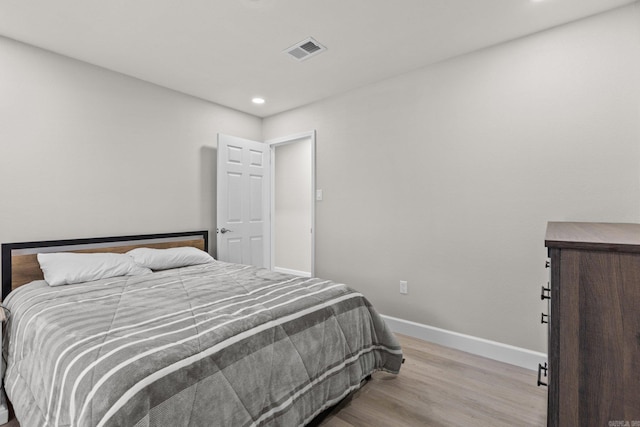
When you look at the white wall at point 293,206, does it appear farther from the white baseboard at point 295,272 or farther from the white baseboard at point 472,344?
the white baseboard at point 472,344

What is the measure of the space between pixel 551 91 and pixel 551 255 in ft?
6.30

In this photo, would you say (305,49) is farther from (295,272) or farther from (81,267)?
(295,272)

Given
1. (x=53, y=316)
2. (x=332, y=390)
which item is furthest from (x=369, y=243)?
(x=53, y=316)

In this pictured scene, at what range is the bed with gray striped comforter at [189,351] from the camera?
3.52 feet

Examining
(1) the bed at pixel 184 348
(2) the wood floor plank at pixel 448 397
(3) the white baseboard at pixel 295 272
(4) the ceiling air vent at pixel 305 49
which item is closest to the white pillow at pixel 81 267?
(1) the bed at pixel 184 348

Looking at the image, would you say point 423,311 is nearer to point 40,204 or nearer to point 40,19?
point 40,204

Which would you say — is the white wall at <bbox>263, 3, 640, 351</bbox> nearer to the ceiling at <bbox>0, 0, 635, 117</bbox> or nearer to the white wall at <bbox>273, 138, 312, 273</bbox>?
the ceiling at <bbox>0, 0, 635, 117</bbox>

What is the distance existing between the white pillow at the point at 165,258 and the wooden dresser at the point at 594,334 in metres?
2.84

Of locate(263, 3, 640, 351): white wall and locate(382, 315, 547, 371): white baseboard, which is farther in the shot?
locate(382, 315, 547, 371): white baseboard

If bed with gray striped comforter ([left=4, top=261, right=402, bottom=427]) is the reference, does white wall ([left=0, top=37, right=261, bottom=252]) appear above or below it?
above

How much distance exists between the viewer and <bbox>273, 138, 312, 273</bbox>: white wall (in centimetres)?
543

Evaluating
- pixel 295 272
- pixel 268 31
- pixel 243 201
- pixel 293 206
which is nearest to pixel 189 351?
pixel 268 31

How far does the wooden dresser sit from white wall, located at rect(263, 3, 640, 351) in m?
1.60

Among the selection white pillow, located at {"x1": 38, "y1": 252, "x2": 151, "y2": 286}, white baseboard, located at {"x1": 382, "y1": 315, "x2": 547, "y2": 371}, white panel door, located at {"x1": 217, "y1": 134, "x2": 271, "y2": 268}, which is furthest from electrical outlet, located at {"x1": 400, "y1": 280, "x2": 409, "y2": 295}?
white pillow, located at {"x1": 38, "y1": 252, "x2": 151, "y2": 286}
